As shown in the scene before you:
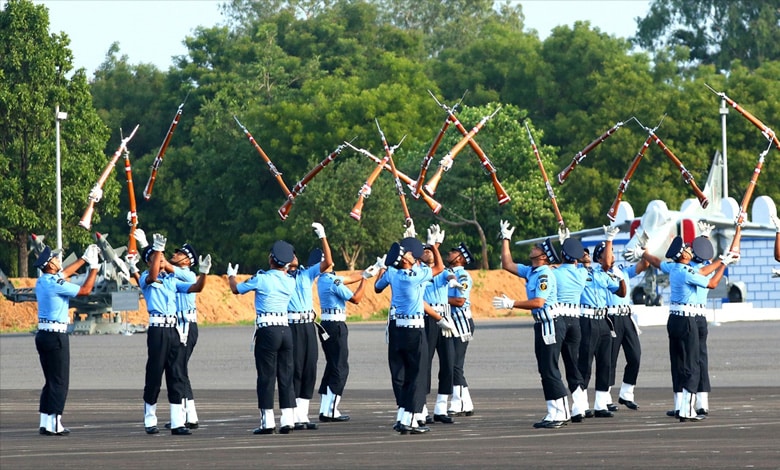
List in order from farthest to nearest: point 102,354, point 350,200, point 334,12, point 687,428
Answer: point 334,12 → point 350,200 → point 102,354 → point 687,428

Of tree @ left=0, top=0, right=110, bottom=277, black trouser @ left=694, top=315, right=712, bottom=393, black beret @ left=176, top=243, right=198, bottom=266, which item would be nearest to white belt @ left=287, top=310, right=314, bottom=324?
black beret @ left=176, top=243, right=198, bottom=266

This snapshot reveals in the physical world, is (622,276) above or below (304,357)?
above

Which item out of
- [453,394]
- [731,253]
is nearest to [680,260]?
[731,253]

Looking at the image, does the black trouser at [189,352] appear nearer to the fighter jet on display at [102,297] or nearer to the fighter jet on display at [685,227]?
the fighter jet on display at [685,227]

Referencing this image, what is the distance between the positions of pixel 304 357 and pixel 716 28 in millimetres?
80840

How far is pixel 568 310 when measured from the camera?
18.5 metres

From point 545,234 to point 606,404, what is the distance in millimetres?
50682

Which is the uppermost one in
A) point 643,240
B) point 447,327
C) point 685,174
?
point 685,174

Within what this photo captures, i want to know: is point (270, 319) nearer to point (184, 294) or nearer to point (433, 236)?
point (184, 294)

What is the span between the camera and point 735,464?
43.8ft

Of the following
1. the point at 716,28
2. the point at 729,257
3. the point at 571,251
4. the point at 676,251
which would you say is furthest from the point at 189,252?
the point at 716,28

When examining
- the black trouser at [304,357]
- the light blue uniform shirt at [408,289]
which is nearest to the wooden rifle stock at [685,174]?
the black trouser at [304,357]

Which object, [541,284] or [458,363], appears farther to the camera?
[458,363]

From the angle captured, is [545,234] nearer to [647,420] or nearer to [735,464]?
[647,420]
